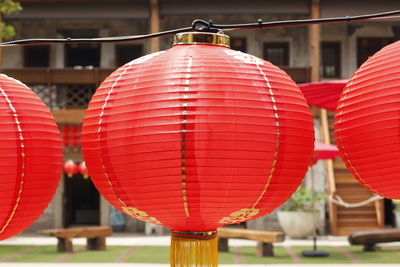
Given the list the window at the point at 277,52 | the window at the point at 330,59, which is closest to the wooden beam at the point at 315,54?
the window at the point at 277,52

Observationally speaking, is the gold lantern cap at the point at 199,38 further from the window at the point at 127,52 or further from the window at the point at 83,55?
the window at the point at 83,55

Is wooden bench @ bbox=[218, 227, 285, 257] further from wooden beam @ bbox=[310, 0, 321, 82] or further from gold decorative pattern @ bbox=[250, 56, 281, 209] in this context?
gold decorative pattern @ bbox=[250, 56, 281, 209]

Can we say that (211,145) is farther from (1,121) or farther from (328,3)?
(328,3)

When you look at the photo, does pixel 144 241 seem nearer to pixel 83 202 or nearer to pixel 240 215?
pixel 83 202

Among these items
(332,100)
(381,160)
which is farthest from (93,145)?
(332,100)

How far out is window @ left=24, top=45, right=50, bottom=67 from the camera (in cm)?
1622

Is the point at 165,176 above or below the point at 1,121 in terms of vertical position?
below

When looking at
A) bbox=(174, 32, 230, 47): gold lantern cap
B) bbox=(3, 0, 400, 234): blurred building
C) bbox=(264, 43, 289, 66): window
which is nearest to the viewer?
bbox=(174, 32, 230, 47): gold lantern cap

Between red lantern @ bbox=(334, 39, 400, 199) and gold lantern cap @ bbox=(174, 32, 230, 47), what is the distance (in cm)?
58

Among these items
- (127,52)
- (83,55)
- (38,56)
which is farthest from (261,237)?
(38,56)

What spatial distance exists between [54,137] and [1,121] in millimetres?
281

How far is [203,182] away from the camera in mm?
2398

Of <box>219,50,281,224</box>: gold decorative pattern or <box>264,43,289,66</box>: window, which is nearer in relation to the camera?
<box>219,50,281,224</box>: gold decorative pattern

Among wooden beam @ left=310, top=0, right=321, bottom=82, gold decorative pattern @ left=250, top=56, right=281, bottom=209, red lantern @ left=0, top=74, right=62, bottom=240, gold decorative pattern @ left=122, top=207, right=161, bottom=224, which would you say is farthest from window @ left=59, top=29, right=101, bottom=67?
gold decorative pattern @ left=250, top=56, right=281, bottom=209
